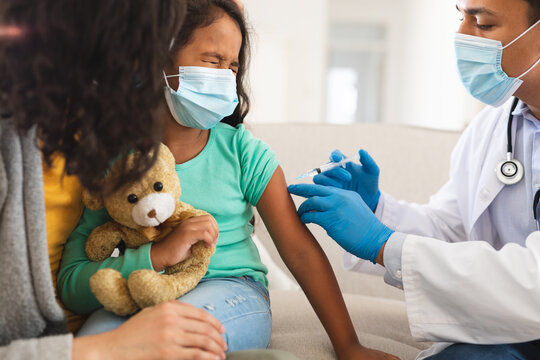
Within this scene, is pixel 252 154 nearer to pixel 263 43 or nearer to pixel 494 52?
pixel 494 52

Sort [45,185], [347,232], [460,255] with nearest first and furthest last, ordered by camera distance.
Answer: [45,185]
[460,255]
[347,232]

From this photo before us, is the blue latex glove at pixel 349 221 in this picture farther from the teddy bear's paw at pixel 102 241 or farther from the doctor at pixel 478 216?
the teddy bear's paw at pixel 102 241

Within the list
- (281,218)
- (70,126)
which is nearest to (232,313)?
(281,218)

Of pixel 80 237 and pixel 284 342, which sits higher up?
pixel 80 237

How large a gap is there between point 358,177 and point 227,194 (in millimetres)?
497

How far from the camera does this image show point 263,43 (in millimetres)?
6316

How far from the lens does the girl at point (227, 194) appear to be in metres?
1.24

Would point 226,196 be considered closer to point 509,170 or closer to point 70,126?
point 70,126

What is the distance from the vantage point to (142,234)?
1.20 m

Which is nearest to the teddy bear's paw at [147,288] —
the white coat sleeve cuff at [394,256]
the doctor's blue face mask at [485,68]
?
the white coat sleeve cuff at [394,256]

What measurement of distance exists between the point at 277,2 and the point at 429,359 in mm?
5733

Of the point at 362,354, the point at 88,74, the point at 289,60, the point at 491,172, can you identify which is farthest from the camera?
the point at 289,60

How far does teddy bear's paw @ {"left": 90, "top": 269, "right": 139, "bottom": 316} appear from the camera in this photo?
3.54ft

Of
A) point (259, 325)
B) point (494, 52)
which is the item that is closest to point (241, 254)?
point (259, 325)
